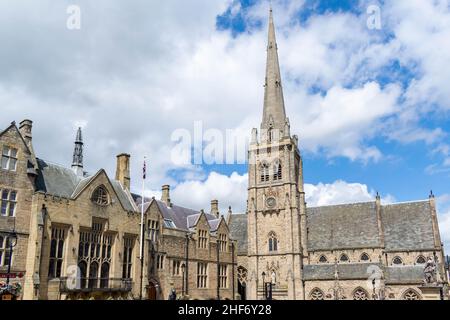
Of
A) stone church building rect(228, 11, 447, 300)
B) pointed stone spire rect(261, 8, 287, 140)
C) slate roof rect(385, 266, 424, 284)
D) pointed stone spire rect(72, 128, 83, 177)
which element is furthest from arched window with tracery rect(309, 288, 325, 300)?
pointed stone spire rect(72, 128, 83, 177)

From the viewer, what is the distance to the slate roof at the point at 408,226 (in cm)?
5050

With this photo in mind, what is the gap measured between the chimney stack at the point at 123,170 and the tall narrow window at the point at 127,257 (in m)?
6.11

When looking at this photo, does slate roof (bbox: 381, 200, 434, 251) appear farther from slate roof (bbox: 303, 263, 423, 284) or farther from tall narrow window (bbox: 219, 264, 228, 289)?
tall narrow window (bbox: 219, 264, 228, 289)

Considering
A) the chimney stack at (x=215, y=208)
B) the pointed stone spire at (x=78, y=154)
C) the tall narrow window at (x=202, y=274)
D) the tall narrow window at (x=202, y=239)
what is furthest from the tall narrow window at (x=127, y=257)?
the chimney stack at (x=215, y=208)

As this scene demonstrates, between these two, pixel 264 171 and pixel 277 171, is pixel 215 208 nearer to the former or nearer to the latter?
pixel 264 171

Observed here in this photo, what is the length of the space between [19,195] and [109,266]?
9.18 meters

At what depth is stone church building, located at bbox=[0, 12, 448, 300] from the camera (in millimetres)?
27281

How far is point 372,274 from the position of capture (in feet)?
156

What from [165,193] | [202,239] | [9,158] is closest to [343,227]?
[202,239]

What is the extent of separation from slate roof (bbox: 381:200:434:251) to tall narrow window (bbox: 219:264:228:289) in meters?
21.3

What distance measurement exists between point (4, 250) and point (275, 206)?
1401 inches

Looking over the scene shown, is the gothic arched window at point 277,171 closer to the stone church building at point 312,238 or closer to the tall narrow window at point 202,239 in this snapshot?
the stone church building at point 312,238

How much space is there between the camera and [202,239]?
1729 inches
